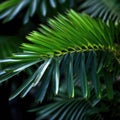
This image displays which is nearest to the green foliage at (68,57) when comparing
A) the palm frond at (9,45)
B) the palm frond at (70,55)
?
the palm frond at (70,55)

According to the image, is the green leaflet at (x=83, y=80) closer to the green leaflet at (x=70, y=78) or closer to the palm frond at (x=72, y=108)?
the green leaflet at (x=70, y=78)

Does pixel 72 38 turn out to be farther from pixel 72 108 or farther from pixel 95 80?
pixel 72 108

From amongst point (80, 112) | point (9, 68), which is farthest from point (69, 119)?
point (9, 68)

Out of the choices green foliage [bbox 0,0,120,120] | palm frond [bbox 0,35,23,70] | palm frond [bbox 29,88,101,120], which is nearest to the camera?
green foliage [bbox 0,0,120,120]

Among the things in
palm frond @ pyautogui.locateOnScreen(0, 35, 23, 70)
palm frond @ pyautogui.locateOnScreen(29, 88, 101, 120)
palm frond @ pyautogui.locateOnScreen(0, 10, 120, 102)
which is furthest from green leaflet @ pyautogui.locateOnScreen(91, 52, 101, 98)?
palm frond @ pyautogui.locateOnScreen(0, 35, 23, 70)

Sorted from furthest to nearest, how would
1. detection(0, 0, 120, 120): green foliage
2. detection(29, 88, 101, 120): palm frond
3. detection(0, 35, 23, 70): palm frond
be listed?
detection(0, 35, 23, 70): palm frond → detection(29, 88, 101, 120): palm frond → detection(0, 0, 120, 120): green foliage

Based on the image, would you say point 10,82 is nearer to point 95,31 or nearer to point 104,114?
point 104,114

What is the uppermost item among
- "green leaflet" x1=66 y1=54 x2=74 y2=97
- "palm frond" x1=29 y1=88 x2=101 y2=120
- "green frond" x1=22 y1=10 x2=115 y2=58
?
"green frond" x1=22 y1=10 x2=115 y2=58

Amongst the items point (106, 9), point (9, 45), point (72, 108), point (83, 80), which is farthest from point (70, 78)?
point (106, 9)

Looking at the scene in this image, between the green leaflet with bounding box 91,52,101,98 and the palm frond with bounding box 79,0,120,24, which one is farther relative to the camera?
the palm frond with bounding box 79,0,120,24

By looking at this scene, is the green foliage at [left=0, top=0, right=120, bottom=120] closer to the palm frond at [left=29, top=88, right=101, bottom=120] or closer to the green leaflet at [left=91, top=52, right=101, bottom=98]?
the green leaflet at [left=91, top=52, right=101, bottom=98]
